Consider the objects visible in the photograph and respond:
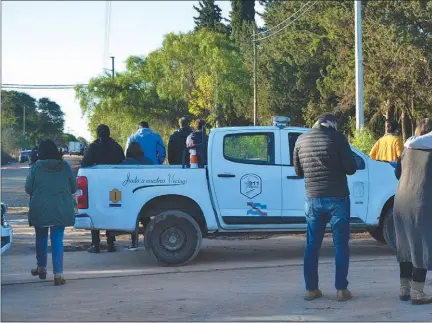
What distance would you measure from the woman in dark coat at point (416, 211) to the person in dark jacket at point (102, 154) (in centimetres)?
542

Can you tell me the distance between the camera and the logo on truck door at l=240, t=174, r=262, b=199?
10.6 m

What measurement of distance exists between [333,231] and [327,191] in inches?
16.6

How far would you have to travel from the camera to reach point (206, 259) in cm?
1123

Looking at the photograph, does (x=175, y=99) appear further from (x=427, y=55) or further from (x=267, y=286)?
(x=267, y=286)

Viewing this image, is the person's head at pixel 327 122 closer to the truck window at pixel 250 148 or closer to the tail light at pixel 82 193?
the truck window at pixel 250 148

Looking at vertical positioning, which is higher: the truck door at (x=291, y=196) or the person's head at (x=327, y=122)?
the person's head at (x=327, y=122)

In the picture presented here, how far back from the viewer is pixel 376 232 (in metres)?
12.2

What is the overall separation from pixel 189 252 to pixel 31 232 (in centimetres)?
549

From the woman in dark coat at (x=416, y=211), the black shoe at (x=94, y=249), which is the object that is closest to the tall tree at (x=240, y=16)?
the black shoe at (x=94, y=249)

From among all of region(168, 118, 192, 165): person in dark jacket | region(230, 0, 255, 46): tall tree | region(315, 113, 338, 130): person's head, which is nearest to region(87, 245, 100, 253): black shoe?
region(168, 118, 192, 165): person in dark jacket

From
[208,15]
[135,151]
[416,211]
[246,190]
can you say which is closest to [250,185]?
[246,190]

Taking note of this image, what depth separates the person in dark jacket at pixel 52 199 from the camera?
895 cm

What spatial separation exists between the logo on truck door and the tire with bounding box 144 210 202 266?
826 mm

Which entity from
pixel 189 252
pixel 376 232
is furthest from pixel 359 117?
pixel 189 252
